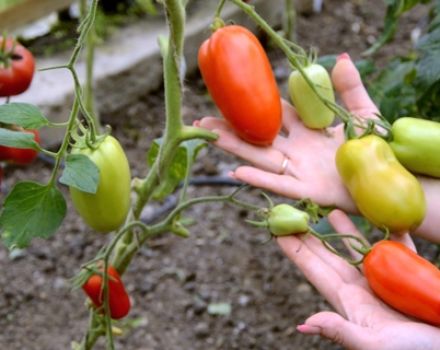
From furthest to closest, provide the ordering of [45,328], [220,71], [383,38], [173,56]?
[45,328], [383,38], [220,71], [173,56]

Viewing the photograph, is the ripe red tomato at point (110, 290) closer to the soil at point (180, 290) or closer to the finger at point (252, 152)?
the finger at point (252, 152)

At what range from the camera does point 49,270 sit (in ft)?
5.93

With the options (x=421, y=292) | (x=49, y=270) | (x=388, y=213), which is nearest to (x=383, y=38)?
(x=388, y=213)

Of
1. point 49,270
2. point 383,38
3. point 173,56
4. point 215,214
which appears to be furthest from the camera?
point 215,214

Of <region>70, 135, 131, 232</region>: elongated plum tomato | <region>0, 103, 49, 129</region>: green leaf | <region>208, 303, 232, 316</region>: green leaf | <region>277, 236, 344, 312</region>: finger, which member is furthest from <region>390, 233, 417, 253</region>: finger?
<region>208, 303, 232, 316</region>: green leaf

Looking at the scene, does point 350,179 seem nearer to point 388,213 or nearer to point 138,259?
point 388,213

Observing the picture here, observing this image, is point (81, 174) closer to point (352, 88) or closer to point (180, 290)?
point (352, 88)

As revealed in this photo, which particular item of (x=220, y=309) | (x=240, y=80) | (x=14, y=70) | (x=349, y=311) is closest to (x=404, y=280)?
Answer: (x=349, y=311)

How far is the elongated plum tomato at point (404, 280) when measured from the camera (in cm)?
99

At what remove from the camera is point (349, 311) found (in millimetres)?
1003

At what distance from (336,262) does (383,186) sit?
0.13 m

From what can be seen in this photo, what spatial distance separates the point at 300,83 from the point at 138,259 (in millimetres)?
860

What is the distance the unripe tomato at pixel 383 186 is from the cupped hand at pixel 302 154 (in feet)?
0.27

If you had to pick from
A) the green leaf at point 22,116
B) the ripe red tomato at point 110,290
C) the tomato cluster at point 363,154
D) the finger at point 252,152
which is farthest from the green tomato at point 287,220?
the green leaf at point 22,116
